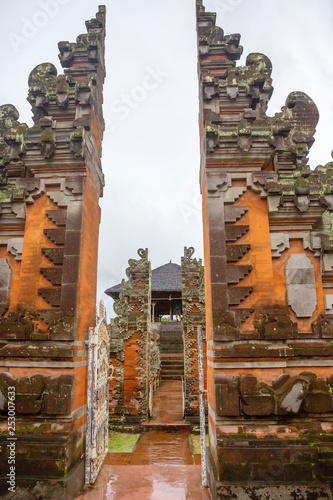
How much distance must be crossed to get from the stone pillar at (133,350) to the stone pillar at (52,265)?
589cm

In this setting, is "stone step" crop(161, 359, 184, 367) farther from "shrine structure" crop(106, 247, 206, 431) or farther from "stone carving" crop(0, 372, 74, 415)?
"stone carving" crop(0, 372, 74, 415)

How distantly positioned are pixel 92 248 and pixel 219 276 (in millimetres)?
2736

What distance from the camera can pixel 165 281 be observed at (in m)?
34.6

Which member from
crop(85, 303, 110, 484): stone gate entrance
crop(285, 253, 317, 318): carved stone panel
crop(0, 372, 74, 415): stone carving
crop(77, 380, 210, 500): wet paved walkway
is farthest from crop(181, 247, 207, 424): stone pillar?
crop(0, 372, 74, 415): stone carving

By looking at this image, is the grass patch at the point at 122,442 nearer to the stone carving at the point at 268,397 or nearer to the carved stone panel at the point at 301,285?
the stone carving at the point at 268,397

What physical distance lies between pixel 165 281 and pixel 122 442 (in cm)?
2430

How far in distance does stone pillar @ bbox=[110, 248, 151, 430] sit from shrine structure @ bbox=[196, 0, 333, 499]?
6.65 metres

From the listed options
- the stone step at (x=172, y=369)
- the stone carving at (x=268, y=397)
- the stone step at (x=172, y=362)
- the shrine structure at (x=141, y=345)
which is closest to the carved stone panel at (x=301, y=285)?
the stone carving at (x=268, y=397)

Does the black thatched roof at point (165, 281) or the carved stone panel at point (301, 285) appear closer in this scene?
the carved stone panel at point (301, 285)

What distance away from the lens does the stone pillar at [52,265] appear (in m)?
5.44

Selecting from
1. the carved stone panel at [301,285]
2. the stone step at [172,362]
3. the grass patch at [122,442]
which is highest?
the carved stone panel at [301,285]

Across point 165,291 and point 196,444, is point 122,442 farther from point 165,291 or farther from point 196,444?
point 165,291

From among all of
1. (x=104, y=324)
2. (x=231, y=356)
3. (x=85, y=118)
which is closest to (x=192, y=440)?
(x=104, y=324)

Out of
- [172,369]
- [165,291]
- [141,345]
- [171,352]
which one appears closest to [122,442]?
[141,345]
